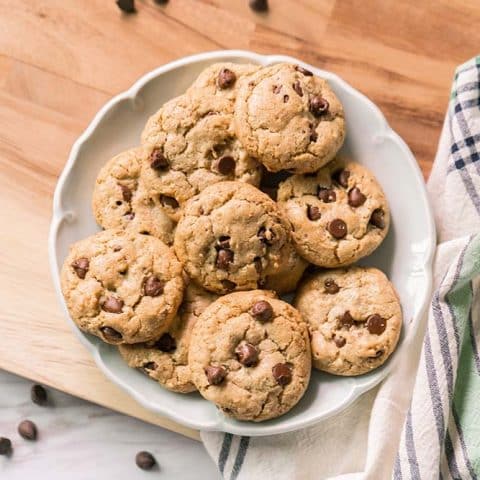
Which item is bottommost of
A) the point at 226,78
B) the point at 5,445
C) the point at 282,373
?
the point at 5,445

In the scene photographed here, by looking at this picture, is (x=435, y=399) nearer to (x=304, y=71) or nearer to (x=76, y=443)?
(x=304, y=71)

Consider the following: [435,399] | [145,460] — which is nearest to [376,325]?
[435,399]

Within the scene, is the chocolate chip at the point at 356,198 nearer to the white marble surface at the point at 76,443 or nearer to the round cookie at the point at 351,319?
the round cookie at the point at 351,319

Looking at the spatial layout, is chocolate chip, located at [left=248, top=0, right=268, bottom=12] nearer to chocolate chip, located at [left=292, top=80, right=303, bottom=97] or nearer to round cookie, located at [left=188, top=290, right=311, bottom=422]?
chocolate chip, located at [left=292, top=80, right=303, bottom=97]

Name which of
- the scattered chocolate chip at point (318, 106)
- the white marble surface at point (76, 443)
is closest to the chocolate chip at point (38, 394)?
the white marble surface at point (76, 443)

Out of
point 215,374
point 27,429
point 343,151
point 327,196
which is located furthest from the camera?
point 27,429

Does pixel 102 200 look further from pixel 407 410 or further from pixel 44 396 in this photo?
pixel 407 410

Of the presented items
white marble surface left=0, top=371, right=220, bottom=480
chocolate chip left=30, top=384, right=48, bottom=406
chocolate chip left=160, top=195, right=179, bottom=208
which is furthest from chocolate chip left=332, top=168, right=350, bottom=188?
chocolate chip left=30, top=384, right=48, bottom=406

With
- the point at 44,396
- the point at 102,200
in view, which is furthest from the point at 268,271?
the point at 44,396
